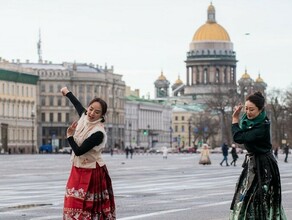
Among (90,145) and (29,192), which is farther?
(29,192)

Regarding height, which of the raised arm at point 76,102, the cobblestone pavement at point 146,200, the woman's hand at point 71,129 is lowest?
the cobblestone pavement at point 146,200

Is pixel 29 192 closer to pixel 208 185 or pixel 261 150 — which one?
pixel 208 185

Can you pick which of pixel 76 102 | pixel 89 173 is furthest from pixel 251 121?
pixel 76 102

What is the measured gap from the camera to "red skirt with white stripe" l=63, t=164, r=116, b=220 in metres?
13.2

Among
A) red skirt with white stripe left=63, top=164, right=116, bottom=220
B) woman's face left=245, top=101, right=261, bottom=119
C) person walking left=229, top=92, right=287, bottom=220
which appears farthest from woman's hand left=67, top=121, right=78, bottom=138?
woman's face left=245, top=101, right=261, bottom=119

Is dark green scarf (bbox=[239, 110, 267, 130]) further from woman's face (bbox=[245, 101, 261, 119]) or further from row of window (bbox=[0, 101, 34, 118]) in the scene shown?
row of window (bbox=[0, 101, 34, 118])

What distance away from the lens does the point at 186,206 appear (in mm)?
22969

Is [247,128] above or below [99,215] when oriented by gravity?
above

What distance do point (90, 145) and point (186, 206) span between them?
32.1ft

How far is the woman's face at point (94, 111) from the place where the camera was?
13352 mm

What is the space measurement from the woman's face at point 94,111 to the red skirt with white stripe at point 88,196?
19.3 inches

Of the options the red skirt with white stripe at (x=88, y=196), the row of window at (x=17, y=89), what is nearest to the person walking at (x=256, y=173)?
the red skirt with white stripe at (x=88, y=196)

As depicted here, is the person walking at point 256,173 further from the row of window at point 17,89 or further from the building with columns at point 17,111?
the row of window at point 17,89

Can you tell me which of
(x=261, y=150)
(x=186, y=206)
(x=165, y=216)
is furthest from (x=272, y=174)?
(x=186, y=206)
